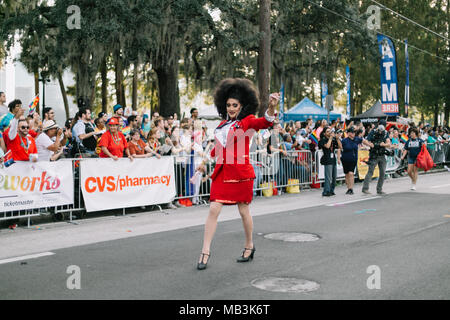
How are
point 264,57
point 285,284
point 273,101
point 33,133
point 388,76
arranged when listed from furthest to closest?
1. point 388,76
2. point 264,57
3. point 33,133
4. point 273,101
5. point 285,284

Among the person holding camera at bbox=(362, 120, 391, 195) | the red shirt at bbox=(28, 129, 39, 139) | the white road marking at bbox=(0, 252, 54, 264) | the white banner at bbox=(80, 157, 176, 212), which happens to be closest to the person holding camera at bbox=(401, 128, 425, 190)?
the person holding camera at bbox=(362, 120, 391, 195)

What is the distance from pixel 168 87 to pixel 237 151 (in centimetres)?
1617

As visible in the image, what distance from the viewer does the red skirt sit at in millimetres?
6020

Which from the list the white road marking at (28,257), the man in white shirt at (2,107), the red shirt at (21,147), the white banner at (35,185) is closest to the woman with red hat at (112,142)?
the white banner at (35,185)

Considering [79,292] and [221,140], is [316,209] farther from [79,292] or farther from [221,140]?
[79,292]

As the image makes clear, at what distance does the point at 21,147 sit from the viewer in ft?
29.6

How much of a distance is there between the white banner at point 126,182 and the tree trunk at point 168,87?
33.8 ft

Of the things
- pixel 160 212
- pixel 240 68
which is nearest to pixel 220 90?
pixel 160 212

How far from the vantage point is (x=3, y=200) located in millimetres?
8719

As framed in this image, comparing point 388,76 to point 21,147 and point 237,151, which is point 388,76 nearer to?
point 21,147

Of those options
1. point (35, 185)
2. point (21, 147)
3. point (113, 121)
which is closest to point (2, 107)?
point (21, 147)

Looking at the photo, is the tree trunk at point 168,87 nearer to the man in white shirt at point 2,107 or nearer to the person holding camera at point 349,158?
the person holding camera at point 349,158

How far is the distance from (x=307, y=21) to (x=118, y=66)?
8.06 meters

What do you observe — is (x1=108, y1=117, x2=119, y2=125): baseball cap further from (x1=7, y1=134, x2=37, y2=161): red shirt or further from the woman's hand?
the woman's hand
